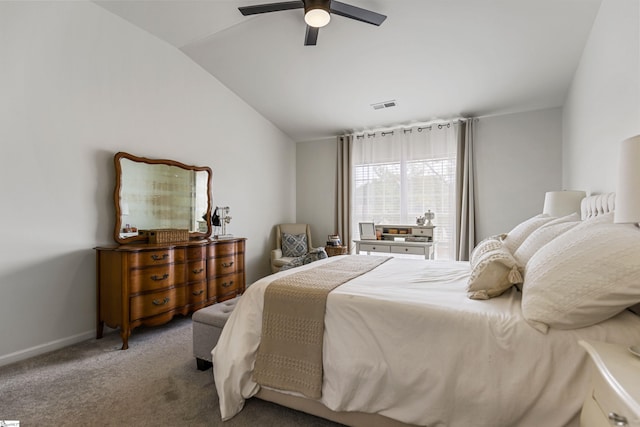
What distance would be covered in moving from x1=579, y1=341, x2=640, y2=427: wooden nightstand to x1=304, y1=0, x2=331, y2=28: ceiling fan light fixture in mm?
2425

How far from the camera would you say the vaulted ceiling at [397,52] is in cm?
255

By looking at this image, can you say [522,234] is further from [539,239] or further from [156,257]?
[156,257]

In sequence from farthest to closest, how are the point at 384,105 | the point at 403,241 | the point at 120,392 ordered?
the point at 403,241 → the point at 384,105 → the point at 120,392

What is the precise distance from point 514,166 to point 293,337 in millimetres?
3836

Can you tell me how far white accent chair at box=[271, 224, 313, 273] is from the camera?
443 centimetres

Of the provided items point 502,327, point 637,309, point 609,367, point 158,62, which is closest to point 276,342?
point 502,327

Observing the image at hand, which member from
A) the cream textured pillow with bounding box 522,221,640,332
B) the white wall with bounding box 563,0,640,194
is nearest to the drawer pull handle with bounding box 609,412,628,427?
the cream textured pillow with bounding box 522,221,640,332

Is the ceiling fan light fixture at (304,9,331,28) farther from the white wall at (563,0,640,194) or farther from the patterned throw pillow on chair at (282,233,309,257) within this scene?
the patterned throw pillow on chair at (282,233,309,257)

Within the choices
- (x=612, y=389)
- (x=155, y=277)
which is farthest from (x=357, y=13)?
(x=155, y=277)

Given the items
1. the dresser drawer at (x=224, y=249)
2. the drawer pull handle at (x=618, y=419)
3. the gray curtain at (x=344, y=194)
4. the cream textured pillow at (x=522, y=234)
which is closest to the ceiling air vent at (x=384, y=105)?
the gray curtain at (x=344, y=194)

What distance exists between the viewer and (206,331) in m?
2.04

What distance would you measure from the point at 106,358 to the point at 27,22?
2653mm

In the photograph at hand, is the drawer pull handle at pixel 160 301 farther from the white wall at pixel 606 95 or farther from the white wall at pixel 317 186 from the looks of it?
the white wall at pixel 606 95

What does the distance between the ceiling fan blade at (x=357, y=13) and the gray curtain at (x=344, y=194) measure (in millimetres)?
2710
